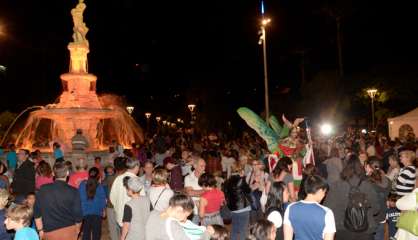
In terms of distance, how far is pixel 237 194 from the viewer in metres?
7.87

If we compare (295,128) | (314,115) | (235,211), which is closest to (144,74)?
(314,115)

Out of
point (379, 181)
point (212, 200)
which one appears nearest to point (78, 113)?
point (212, 200)

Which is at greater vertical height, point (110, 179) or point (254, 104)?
point (254, 104)

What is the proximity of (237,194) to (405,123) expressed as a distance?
23985 mm

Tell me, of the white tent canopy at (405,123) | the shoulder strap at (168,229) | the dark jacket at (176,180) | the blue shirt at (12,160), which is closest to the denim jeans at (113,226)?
the dark jacket at (176,180)

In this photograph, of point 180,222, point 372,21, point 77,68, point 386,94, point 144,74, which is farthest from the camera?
point 144,74

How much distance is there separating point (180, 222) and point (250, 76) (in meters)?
42.9

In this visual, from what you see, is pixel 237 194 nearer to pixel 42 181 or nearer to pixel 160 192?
pixel 160 192

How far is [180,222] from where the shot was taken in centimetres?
490

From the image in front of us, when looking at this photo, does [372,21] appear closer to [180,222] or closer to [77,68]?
[77,68]

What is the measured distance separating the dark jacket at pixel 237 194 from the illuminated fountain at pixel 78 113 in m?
14.3

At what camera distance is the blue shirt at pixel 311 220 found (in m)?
4.72

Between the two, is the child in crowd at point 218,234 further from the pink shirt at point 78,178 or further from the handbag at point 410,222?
the pink shirt at point 78,178

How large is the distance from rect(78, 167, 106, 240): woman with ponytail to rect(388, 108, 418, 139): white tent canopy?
2342cm
